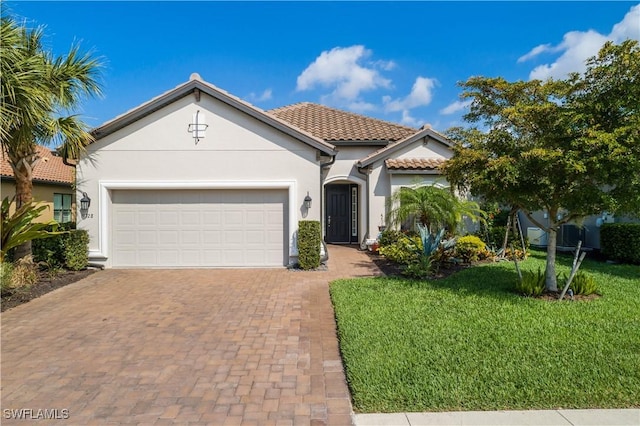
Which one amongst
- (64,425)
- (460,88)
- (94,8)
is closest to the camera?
(64,425)

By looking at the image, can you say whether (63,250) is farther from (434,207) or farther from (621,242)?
(621,242)

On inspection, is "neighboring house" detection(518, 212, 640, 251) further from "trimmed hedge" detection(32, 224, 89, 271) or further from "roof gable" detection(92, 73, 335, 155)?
"trimmed hedge" detection(32, 224, 89, 271)

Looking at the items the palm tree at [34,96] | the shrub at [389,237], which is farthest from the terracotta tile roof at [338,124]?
the palm tree at [34,96]

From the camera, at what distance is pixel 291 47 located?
12.8 m

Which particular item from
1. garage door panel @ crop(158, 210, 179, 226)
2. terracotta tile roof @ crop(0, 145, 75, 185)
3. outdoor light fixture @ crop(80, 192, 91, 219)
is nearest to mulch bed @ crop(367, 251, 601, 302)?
garage door panel @ crop(158, 210, 179, 226)

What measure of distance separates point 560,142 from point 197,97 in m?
9.84

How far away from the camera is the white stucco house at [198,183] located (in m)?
11.4

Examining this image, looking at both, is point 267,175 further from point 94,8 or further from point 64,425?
point 64,425

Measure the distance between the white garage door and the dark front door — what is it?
543 cm

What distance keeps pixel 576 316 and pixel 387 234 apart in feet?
25.5

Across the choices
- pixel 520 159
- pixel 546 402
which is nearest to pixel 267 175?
pixel 520 159

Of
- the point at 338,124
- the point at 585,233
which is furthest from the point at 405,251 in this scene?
the point at 338,124

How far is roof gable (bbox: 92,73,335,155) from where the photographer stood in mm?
11148

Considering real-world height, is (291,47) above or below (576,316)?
above
